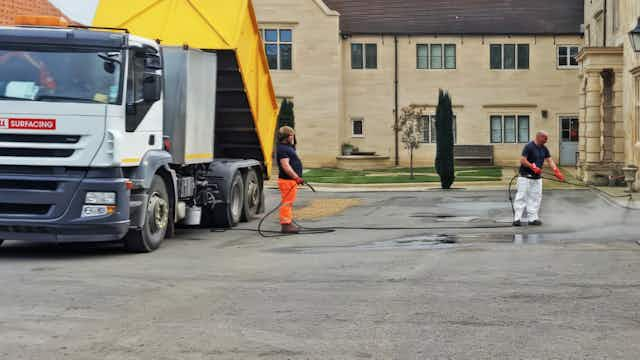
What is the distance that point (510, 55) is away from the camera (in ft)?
150

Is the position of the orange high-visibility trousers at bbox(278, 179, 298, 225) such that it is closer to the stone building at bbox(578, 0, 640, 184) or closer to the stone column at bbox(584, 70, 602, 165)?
the stone building at bbox(578, 0, 640, 184)

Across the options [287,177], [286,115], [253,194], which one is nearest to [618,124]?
[286,115]

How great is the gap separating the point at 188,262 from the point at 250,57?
6.33 metres

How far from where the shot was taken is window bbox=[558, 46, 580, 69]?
45.6 meters

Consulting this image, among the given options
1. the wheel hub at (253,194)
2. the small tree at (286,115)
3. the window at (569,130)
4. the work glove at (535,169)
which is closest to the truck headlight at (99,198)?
the wheel hub at (253,194)

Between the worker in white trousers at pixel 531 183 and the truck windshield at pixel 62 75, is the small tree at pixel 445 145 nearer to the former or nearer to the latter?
the worker in white trousers at pixel 531 183

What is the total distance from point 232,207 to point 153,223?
3.68 m

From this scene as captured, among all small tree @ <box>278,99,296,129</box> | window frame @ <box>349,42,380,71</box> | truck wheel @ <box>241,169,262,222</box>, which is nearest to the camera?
truck wheel @ <box>241,169,262,222</box>

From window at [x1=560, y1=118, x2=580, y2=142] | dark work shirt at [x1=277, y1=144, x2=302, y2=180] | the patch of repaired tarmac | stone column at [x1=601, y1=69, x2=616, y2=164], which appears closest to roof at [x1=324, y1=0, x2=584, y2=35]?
window at [x1=560, y1=118, x2=580, y2=142]

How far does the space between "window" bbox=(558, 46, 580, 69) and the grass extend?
6.31m

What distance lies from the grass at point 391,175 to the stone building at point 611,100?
444 cm

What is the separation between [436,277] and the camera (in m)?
10.5

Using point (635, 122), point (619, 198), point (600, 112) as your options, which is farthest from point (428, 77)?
point (619, 198)

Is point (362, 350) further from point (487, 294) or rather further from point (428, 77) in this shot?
point (428, 77)
